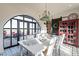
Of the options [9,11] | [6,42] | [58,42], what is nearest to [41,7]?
[9,11]

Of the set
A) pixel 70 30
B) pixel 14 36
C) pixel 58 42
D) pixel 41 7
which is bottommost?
pixel 58 42

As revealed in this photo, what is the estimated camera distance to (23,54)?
227cm

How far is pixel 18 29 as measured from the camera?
2312 mm

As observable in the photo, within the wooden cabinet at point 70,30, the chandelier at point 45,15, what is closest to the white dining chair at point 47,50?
the wooden cabinet at point 70,30

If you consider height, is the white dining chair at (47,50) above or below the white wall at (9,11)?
below

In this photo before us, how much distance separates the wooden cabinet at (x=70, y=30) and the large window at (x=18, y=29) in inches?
19.5

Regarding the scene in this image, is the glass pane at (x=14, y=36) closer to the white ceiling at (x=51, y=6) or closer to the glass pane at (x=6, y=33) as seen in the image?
the glass pane at (x=6, y=33)

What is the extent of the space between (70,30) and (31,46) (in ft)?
2.79

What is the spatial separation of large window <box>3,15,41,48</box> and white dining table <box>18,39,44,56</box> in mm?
104

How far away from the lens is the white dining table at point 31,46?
2.25 m

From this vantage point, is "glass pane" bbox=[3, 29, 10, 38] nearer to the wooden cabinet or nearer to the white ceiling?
the white ceiling

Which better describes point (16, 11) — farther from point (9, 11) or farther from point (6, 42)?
point (6, 42)

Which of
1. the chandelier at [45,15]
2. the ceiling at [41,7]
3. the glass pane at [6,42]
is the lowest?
the glass pane at [6,42]

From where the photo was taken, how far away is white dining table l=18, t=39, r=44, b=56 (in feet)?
7.38
